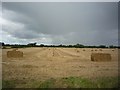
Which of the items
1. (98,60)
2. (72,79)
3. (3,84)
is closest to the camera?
(3,84)

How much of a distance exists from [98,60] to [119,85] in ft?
47.7

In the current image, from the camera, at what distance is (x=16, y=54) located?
3500 cm

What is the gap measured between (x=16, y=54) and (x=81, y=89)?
76.9ft

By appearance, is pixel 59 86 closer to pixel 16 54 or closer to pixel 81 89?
pixel 81 89

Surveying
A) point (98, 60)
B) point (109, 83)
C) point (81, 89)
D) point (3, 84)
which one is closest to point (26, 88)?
point (3, 84)

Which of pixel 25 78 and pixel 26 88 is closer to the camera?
pixel 26 88

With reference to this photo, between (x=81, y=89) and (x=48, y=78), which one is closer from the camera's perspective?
(x=81, y=89)

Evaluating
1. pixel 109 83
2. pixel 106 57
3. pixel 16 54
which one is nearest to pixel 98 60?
pixel 106 57

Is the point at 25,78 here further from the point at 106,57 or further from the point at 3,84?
the point at 106,57

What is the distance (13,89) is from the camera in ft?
40.9

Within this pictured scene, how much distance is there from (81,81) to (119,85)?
79.2 inches

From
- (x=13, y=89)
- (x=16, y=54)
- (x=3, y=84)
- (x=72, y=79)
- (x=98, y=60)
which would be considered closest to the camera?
(x=13, y=89)

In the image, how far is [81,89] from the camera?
12.6m

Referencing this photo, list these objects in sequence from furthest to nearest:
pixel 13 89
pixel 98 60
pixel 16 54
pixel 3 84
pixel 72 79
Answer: pixel 16 54
pixel 98 60
pixel 72 79
pixel 3 84
pixel 13 89
